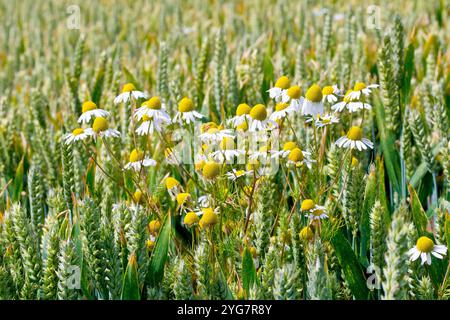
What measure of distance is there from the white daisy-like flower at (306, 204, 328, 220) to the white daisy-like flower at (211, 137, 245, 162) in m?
0.19

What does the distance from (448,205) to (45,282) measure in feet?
2.91

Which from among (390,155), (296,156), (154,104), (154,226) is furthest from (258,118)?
(390,155)

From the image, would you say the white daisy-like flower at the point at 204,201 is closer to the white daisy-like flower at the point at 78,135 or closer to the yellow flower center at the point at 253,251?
the yellow flower center at the point at 253,251

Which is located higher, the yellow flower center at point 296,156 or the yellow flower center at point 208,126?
the yellow flower center at point 208,126

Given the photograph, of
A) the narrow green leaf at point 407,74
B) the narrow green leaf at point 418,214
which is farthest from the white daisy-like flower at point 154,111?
the narrow green leaf at point 407,74

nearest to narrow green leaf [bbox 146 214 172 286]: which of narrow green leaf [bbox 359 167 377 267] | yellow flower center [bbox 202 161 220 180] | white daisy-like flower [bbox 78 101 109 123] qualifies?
yellow flower center [bbox 202 161 220 180]

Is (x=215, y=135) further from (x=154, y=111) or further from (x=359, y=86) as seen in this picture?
(x=359, y=86)

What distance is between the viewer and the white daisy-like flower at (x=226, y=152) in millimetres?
1380

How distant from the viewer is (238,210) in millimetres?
1496

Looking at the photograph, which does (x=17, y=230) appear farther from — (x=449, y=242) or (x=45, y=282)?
(x=449, y=242)

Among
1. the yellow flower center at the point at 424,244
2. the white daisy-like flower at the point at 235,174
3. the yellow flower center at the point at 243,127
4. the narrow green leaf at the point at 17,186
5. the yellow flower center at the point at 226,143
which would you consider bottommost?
the narrow green leaf at the point at 17,186

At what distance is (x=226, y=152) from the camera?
1.39 metres

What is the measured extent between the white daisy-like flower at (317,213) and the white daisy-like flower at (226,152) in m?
0.19

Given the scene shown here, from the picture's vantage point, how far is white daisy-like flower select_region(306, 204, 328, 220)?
54.2 inches
